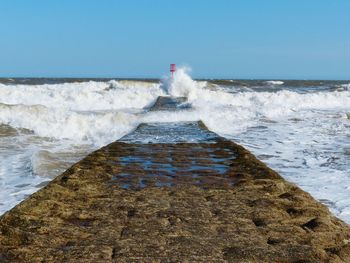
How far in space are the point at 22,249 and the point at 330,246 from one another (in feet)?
5.66

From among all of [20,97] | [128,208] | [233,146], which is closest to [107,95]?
[20,97]

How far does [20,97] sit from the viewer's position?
84.4 ft

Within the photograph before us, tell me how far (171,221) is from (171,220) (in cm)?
2

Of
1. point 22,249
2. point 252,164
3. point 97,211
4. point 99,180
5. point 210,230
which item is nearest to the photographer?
point 22,249

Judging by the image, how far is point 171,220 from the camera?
321cm

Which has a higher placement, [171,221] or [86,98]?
[171,221]

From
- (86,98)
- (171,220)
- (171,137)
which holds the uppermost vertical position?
(171,220)

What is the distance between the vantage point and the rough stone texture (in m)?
2.58

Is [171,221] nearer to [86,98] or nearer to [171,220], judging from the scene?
[171,220]

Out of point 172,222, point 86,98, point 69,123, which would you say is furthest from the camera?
point 86,98

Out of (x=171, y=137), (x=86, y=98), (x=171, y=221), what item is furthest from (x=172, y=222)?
(x=86, y=98)

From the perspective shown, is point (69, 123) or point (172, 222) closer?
point (172, 222)

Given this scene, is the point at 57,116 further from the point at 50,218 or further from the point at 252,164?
the point at 50,218

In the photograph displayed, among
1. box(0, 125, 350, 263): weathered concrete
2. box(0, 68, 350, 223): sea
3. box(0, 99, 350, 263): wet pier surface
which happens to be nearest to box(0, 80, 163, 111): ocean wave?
box(0, 68, 350, 223): sea
